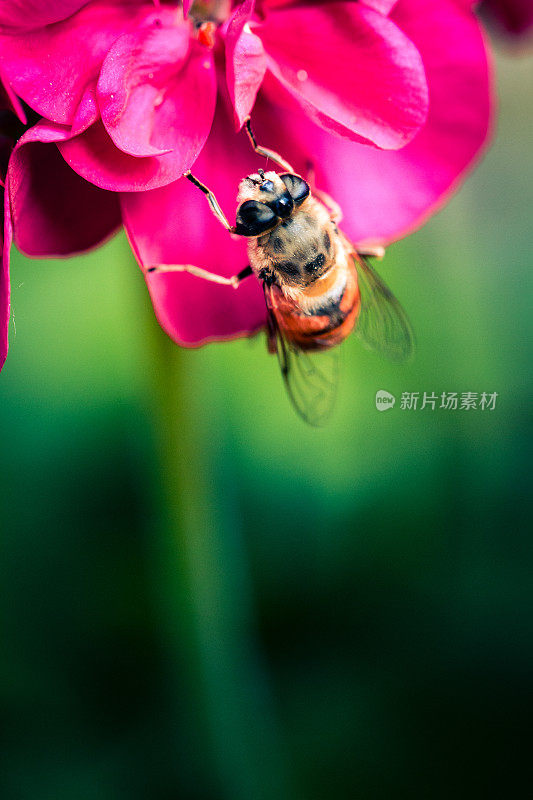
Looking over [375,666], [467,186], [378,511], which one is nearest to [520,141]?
[467,186]

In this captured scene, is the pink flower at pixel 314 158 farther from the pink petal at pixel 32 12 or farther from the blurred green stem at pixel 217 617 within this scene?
the blurred green stem at pixel 217 617

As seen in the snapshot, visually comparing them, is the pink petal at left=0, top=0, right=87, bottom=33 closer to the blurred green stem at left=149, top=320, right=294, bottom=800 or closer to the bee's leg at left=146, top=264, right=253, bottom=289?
the bee's leg at left=146, top=264, right=253, bottom=289

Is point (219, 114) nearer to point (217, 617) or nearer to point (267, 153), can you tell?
point (267, 153)

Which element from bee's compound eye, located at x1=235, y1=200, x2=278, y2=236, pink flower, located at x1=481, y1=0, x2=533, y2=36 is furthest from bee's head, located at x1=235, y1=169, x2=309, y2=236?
pink flower, located at x1=481, y1=0, x2=533, y2=36

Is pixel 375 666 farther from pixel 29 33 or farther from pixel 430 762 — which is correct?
pixel 29 33

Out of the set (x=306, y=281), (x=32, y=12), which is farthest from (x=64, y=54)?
(x=306, y=281)

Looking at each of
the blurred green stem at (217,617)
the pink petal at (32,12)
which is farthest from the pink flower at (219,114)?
the blurred green stem at (217,617)
